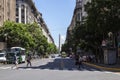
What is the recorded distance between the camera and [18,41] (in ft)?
297

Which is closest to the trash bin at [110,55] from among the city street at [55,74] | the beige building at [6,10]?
the city street at [55,74]

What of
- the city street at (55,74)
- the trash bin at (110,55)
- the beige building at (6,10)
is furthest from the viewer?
the beige building at (6,10)

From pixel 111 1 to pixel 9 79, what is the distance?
29830mm

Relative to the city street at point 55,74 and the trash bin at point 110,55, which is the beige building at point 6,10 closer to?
the trash bin at point 110,55

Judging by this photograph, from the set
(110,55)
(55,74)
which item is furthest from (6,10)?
(55,74)

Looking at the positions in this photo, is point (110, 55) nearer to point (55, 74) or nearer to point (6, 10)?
point (55, 74)

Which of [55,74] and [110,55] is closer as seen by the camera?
[55,74]

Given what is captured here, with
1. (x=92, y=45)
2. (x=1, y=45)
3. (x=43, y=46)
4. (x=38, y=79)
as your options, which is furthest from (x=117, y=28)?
(x=43, y=46)

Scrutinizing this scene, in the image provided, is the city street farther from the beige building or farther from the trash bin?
the beige building

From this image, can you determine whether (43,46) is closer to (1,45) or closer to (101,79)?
(1,45)

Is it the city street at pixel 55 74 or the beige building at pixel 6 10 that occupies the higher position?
the beige building at pixel 6 10

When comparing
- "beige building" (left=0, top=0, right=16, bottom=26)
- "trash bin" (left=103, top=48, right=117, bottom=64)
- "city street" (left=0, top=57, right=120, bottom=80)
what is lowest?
"city street" (left=0, top=57, right=120, bottom=80)

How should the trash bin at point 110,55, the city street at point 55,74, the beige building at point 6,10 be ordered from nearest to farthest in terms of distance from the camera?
the city street at point 55,74 < the trash bin at point 110,55 < the beige building at point 6,10

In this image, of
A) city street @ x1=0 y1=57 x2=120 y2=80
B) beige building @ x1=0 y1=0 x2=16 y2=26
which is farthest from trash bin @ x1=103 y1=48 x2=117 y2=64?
beige building @ x1=0 y1=0 x2=16 y2=26
